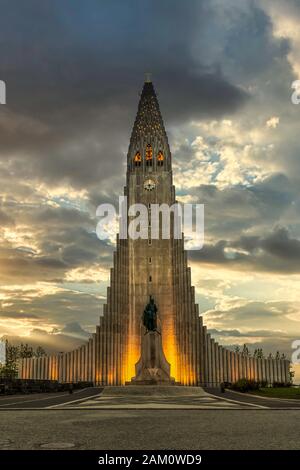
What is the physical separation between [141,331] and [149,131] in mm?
30633

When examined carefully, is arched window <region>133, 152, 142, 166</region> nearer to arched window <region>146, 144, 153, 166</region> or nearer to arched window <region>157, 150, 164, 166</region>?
arched window <region>146, 144, 153, 166</region>

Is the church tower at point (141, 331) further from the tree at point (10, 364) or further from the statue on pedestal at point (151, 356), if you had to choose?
the tree at point (10, 364)

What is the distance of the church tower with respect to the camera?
223 ft

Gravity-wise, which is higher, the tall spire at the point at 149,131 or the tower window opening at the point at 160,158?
the tall spire at the point at 149,131

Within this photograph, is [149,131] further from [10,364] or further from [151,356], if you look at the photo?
[10,364]

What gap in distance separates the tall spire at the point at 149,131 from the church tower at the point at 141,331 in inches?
203

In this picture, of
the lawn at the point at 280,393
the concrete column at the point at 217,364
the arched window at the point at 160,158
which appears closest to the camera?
the lawn at the point at 280,393

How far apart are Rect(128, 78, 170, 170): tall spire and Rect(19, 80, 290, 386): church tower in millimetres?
5154

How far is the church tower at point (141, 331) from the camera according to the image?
68000 mm

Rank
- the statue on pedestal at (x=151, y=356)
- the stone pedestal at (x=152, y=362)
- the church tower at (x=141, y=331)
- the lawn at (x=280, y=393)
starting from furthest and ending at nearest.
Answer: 1. the church tower at (x=141, y=331)
2. the stone pedestal at (x=152, y=362)
3. the statue on pedestal at (x=151, y=356)
4. the lawn at (x=280, y=393)

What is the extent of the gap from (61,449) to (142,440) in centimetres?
156

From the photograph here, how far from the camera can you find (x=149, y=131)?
7944cm

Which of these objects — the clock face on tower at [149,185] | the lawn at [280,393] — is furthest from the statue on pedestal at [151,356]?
the clock face on tower at [149,185]

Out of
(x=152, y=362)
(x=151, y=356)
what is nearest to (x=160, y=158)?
(x=151, y=356)
